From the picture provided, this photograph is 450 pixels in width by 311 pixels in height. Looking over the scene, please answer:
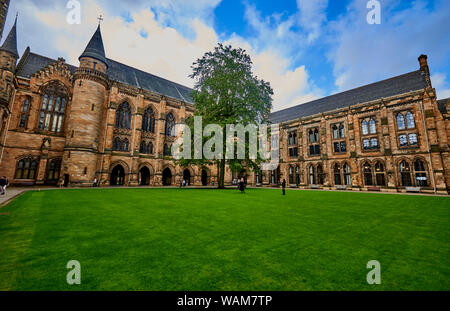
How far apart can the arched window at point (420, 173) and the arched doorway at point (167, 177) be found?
35782 millimetres

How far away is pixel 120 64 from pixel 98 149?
59.7 ft

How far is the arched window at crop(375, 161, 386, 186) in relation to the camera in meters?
27.3

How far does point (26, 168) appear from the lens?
76.8ft

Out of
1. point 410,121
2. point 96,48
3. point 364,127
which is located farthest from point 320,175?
point 96,48

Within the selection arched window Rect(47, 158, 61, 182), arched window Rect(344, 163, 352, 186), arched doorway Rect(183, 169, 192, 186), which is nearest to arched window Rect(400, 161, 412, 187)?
arched window Rect(344, 163, 352, 186)

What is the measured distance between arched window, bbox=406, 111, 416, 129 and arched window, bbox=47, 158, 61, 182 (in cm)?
4701

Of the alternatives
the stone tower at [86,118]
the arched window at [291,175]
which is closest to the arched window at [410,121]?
the arched window at [291,175]

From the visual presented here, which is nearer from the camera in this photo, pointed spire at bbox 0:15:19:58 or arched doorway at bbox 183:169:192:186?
pointed spire at bbox 0:15:19:58

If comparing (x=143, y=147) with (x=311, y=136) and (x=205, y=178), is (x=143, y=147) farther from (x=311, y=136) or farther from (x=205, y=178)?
(x=311, y=136)

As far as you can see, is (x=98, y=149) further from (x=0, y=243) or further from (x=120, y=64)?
(x=0, y=243)

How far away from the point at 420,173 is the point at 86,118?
43728 mm

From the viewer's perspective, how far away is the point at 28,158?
2359cm

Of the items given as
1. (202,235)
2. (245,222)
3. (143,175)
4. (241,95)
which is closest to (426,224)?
(245,222)

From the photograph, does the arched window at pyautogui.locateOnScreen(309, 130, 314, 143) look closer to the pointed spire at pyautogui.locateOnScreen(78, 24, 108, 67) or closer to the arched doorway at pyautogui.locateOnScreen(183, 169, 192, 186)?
the arched doorway at pyautogui.locateOnScreen(183, 169, 192, 186)
